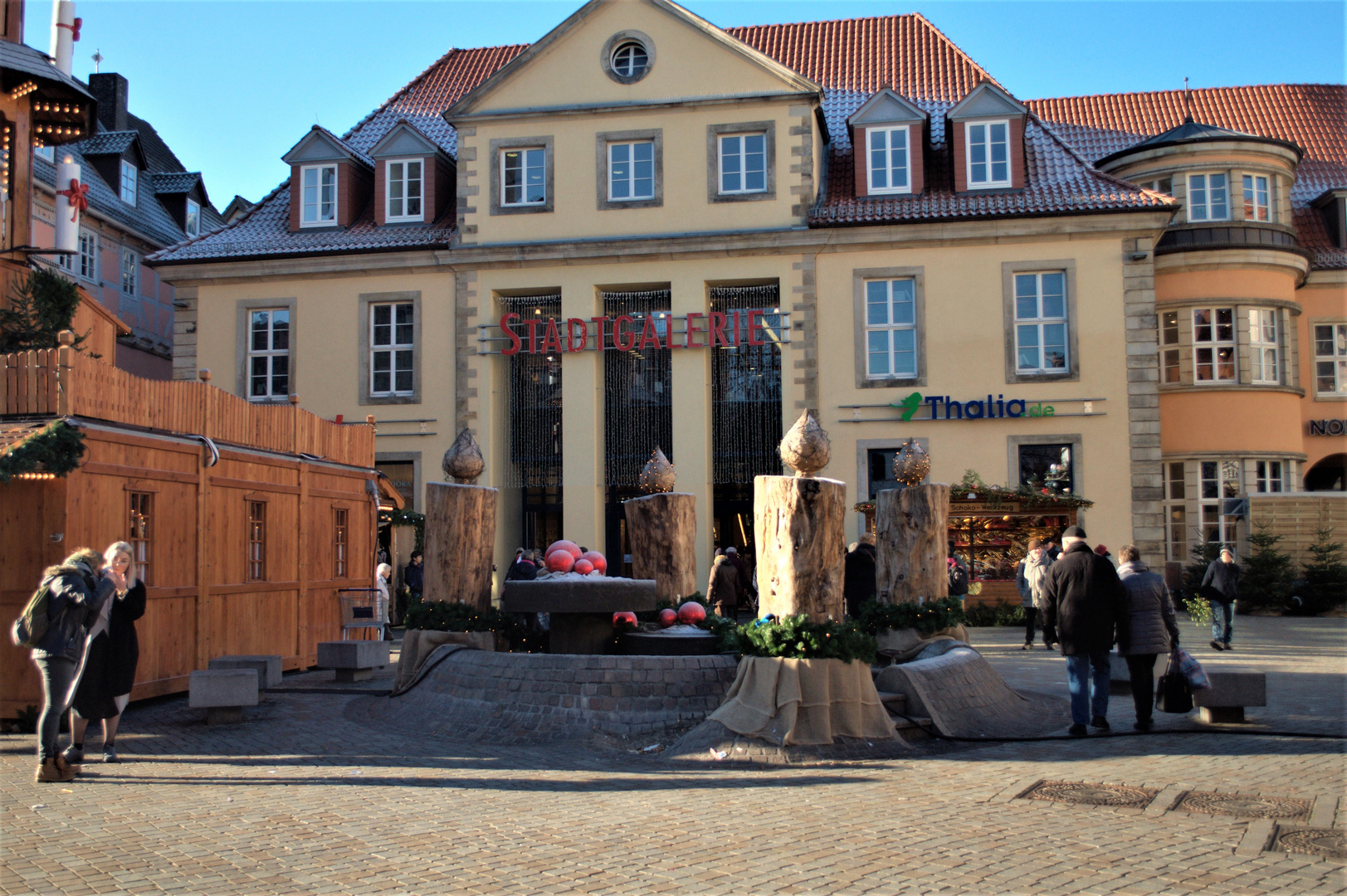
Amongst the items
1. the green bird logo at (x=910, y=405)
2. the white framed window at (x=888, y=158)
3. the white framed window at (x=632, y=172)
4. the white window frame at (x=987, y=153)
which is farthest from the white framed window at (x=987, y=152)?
the white framed window at (x=632, y=172)

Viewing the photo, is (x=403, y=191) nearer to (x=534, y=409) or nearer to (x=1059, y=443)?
(x=534, y=409)

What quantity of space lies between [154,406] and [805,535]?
7.07 m

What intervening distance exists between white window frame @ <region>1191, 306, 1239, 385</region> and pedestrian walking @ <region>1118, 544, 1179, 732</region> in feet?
59.4

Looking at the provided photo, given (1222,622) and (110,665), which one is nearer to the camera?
(110,665)

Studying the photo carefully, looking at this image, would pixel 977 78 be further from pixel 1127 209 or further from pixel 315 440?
pixel 315 440

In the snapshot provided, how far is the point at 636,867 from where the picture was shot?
586 centimetres

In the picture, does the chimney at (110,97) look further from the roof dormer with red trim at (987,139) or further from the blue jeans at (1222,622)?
the blue jeans at (1222,622)

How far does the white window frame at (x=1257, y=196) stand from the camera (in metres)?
27.1

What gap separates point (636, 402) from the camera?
87.5 feet

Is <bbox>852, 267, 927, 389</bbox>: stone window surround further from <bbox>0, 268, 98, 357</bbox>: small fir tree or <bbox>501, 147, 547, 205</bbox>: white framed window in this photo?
<bbox>0, 268, 98, 357</bbox>: small fir tree

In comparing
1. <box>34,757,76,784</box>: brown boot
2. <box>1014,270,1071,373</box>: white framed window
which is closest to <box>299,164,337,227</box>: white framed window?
<box>1014,270,1071,373</box>: white framed window

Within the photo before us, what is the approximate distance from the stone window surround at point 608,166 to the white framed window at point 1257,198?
13.4 m

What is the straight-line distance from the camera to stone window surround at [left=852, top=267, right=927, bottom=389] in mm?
25234

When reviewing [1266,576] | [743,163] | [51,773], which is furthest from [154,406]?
[1266,576]
